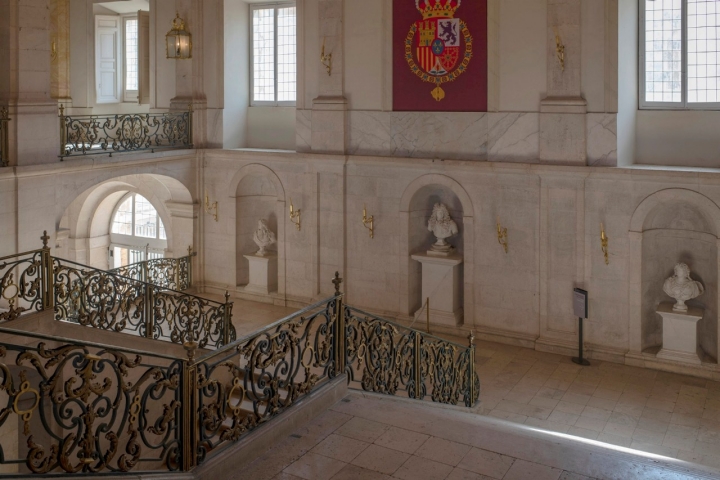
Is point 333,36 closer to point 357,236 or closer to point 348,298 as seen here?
point 357,236

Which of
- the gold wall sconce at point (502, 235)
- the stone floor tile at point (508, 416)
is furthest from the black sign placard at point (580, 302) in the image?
the stone floor tile at point (508, 416)

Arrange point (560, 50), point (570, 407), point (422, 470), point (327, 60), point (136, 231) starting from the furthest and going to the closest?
1. point (136, 231)
2. point (327, 60)
3. point (560, 50)
4. point (570, 407)
5. point (422, 470)

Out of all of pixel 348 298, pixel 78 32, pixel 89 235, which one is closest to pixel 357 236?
pixel 348 298

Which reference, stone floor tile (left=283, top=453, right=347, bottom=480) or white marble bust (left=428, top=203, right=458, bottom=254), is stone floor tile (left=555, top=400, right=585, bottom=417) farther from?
stone floor tile (left=283, top=453, right=347, bottom=480)

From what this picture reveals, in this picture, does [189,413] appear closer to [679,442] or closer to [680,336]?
[679,442]

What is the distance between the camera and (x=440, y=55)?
14242 mm

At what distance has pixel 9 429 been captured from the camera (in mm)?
10164

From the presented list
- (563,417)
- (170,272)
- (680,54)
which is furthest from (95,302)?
(680,54)

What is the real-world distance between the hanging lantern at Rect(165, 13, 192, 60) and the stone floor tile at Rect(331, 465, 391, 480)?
11.9 meters

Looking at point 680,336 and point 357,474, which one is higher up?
point 357,474

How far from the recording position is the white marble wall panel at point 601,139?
41.7ft

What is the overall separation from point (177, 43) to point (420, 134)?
537 centimetres

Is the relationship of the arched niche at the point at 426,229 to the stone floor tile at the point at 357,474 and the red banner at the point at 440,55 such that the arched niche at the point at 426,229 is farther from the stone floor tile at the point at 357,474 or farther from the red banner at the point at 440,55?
the stone floor tile at the point at 357,474

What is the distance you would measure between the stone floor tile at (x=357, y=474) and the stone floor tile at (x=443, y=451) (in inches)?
20.5
